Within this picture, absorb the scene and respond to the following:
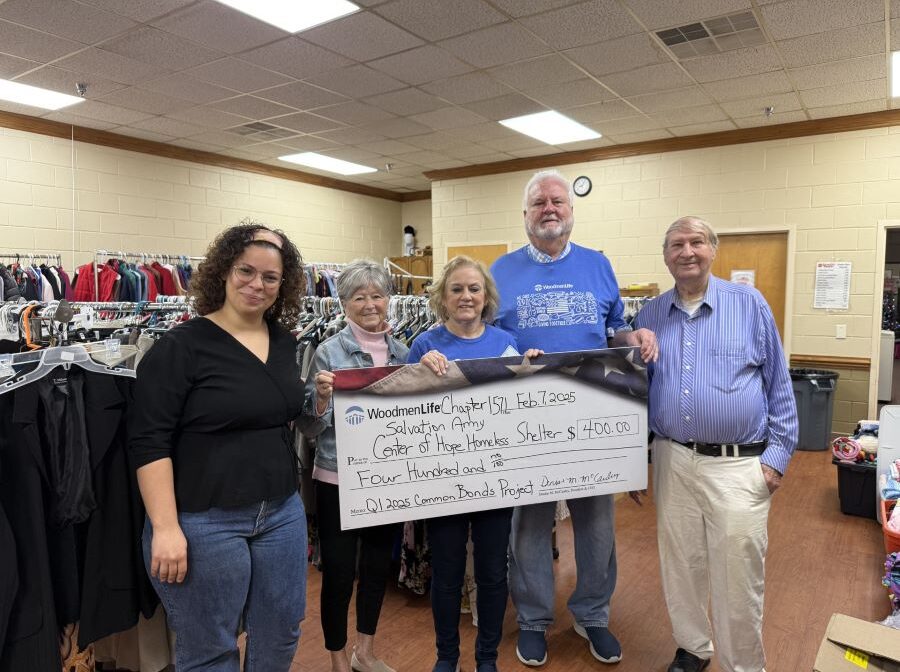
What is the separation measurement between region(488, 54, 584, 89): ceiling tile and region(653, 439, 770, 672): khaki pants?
321cm

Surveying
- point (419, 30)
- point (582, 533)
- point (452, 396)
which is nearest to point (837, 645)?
point (582, 533)

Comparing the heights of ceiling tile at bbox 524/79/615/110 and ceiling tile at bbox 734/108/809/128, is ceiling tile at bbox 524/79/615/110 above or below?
below

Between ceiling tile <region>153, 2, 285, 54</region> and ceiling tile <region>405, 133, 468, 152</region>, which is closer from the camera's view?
ceiling tile <region>153, 2, 285, 54</region>

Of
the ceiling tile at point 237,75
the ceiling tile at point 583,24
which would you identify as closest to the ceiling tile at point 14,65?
the ceiling tile at point 237,75

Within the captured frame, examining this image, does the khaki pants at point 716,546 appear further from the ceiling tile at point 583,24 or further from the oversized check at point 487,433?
the ceiling tile at point 583,24

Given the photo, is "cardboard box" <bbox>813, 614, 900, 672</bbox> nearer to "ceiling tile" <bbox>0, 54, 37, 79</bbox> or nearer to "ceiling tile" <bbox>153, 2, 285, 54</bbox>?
"ceiling tile" <bbox>153, 2, 285, 54</bbox>

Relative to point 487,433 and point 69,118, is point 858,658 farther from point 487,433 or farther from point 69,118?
point 69,118

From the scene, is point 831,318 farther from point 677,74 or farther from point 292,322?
point 292,322

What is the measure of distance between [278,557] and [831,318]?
5890 millimetres

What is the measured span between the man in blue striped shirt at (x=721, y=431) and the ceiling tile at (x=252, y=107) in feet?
14.1

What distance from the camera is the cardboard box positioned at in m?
1.53

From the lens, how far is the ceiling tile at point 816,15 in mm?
3426

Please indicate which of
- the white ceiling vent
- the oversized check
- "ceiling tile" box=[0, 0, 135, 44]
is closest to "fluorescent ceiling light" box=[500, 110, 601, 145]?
the white ceiling vent

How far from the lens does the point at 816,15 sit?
3566 millimetres
